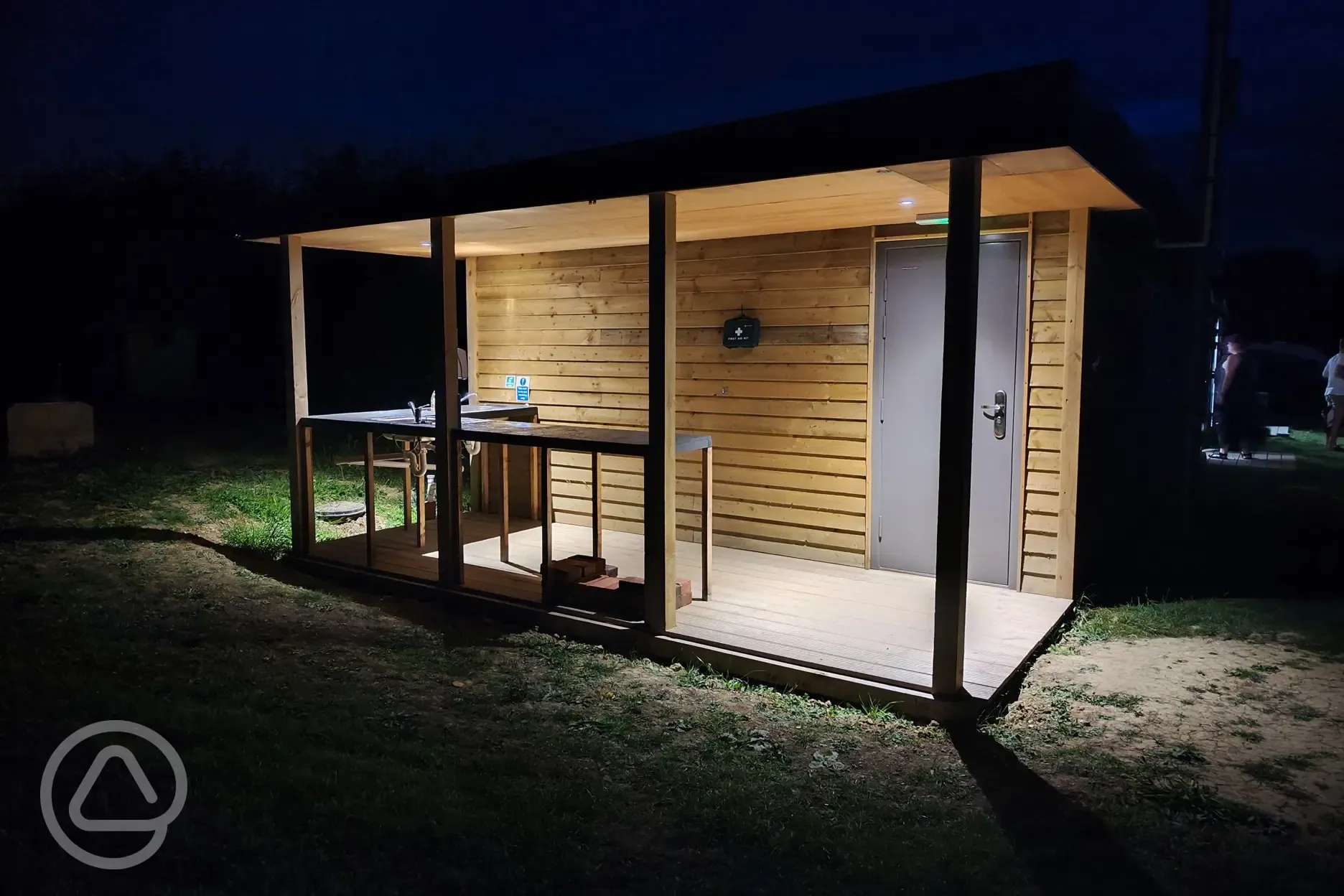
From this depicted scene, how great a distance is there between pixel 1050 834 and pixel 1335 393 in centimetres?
1041

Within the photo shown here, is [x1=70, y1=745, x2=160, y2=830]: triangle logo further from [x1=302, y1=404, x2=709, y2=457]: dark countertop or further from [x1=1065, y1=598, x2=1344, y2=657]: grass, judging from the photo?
[x1=1065, y1=598, x2=1344, y2=657]: grass

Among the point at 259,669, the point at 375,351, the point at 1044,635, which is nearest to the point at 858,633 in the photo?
the point at 1044,635

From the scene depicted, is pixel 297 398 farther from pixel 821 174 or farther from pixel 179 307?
pixel 179 307

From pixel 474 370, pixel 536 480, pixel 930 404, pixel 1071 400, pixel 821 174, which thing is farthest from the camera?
pixel 474 370

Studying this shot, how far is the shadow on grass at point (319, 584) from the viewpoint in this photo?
5316mm

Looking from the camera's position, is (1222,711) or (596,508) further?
(596,508)

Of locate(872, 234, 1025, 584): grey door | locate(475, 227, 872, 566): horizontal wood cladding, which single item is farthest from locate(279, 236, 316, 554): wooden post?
locate(872, 234, 1025, 584): grey door

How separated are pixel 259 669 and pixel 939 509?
3.25 m

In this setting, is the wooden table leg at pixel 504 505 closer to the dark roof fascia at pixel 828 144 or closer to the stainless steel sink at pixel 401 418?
the stainless steel sink at pixel 401 418

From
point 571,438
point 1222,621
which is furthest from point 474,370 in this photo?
point 1222,621

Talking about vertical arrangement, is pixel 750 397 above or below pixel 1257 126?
below

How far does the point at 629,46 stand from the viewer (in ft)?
184

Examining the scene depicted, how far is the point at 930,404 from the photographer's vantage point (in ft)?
19.1

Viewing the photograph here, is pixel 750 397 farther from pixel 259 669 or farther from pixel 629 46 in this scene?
pixel 629 46
